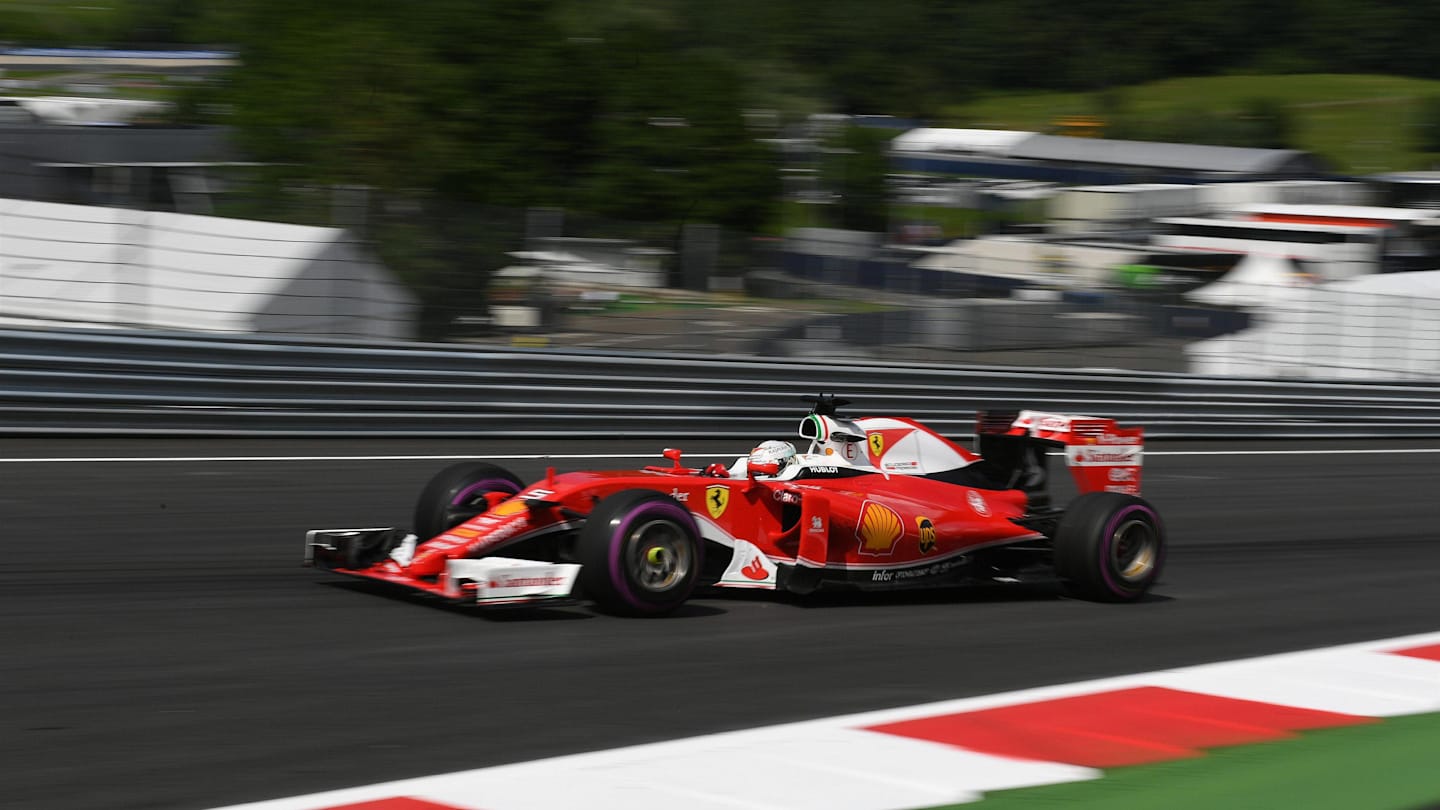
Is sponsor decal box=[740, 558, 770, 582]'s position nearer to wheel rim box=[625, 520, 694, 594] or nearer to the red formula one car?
the red formula one car

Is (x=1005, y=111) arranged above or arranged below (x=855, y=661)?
above

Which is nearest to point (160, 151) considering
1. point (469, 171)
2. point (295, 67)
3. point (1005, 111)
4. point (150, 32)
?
point (295, 67)

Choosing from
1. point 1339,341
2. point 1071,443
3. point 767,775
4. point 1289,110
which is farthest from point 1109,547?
point 1289,110

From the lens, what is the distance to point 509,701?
197 inches

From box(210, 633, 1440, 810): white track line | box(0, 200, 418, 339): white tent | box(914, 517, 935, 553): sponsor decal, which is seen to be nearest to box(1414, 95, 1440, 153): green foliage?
box(0, 200, 418, 339): white tent

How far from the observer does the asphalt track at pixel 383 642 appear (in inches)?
171

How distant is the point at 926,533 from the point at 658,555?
150 cm

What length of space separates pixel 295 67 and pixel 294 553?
26850 millimetres

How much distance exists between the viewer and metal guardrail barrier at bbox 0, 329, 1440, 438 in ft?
36.1

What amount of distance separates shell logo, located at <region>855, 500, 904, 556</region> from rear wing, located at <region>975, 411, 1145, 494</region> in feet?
3.95

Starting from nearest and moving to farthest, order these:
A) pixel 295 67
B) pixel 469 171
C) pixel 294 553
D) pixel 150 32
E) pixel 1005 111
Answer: pixel 294 553 < pixel 295 67 < pixel 469 171 < pixel 150 32 < pixel 1005 111

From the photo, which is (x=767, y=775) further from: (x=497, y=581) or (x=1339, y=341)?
(x=1339, y=341)

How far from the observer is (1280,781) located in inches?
165

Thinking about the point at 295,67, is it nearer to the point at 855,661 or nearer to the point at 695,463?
the point at 695,463
